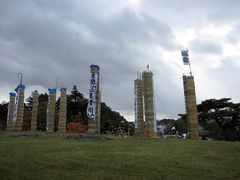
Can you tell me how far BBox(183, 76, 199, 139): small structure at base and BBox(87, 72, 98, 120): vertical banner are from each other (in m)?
10.1

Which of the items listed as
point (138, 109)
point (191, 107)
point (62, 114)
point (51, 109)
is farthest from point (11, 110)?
point (191, 107)

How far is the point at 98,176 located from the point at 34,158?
4111mm

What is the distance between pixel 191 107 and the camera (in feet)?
106

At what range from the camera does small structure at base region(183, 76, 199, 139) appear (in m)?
31.8

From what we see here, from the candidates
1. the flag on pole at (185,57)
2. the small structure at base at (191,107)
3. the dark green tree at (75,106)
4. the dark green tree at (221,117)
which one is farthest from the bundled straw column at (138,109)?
the dark green tree at (75,106)

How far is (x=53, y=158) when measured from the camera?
13.0 m

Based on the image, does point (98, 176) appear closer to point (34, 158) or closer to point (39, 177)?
point (39, 177)

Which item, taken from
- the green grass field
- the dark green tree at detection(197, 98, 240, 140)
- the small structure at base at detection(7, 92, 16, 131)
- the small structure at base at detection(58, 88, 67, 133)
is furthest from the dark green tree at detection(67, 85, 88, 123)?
the green grass field

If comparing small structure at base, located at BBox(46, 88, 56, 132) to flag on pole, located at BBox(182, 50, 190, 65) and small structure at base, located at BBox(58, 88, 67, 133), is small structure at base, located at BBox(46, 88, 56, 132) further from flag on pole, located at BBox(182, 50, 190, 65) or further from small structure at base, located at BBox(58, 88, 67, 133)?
flag on pole, located at BBox(182, 50, 190, 65)

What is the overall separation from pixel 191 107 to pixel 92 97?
1079 centimetres

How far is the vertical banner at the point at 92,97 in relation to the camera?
29688 mm

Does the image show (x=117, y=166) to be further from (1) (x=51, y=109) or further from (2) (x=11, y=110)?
(2) (x=11, y=110)

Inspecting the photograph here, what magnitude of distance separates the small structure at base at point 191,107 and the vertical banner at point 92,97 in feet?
33.1

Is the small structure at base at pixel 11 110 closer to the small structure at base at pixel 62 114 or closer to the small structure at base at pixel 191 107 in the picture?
the small structure at base at pixel 62 114
